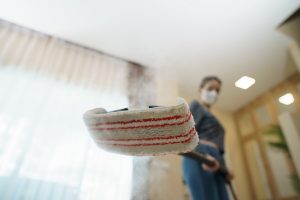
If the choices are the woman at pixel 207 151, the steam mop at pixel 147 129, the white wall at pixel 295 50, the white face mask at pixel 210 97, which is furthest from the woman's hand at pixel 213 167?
the white wall at pixel 295 50

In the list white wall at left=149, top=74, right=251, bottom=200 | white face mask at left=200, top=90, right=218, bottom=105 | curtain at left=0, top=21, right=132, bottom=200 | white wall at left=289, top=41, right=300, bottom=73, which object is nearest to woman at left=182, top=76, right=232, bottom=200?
white face mask at left=200, top=90, right=218, bottom=105

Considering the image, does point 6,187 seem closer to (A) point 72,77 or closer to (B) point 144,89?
(A) point 72,77

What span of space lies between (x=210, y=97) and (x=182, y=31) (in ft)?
1.65

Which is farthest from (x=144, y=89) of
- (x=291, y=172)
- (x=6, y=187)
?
(x=291, y=172)

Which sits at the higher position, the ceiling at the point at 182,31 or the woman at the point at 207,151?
the ceiling at the point at 182,31

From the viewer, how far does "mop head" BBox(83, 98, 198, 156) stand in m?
0.44

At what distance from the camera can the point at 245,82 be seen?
89 cm

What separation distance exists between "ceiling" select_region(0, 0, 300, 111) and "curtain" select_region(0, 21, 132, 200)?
0.22m

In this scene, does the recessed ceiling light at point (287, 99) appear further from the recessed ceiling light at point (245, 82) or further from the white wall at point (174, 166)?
the recessed ceiling light at point (245, 82)

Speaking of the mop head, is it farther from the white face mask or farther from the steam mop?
the white face mask

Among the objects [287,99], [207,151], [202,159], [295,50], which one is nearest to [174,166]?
[207,151]

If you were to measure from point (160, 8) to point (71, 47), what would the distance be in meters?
0.65

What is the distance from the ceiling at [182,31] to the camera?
117 cm

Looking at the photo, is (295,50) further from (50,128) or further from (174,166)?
(50,128)
